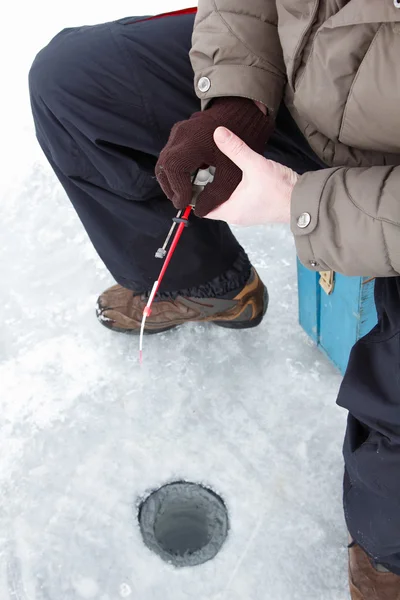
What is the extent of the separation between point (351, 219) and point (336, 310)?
0.52 meters

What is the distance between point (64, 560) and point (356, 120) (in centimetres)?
107

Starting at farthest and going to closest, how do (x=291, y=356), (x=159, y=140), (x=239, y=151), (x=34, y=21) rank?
(x=34, y=21), (x=291, y=356), (x=159, y=140), (x=239, y=151)

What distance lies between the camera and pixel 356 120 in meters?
0.90

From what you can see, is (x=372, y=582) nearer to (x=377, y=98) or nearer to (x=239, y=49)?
(x=377, y=98)

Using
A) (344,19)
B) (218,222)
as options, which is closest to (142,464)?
(218,222)

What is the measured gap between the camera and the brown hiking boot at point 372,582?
3.66ft

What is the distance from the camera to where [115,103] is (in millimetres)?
1197

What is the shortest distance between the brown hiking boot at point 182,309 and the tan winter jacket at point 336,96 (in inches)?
23.0

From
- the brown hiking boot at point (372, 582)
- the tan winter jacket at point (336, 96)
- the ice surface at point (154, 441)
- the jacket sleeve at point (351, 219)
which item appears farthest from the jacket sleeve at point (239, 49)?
the brown hiking boot at point (372, 582)

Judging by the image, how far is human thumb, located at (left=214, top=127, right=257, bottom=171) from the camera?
3.20ft

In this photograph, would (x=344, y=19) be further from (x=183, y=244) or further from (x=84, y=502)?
(x=84, y=502)

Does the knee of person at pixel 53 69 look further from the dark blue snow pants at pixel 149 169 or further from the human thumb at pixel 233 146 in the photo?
the human thumb at pixel 233 146

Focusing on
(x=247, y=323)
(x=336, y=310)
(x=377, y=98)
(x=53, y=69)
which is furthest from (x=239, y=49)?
(x=247, y=323)

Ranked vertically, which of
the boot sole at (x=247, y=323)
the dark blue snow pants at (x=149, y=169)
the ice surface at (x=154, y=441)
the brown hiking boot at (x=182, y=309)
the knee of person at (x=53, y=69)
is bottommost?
the ice surface at (x=154, y=441)
